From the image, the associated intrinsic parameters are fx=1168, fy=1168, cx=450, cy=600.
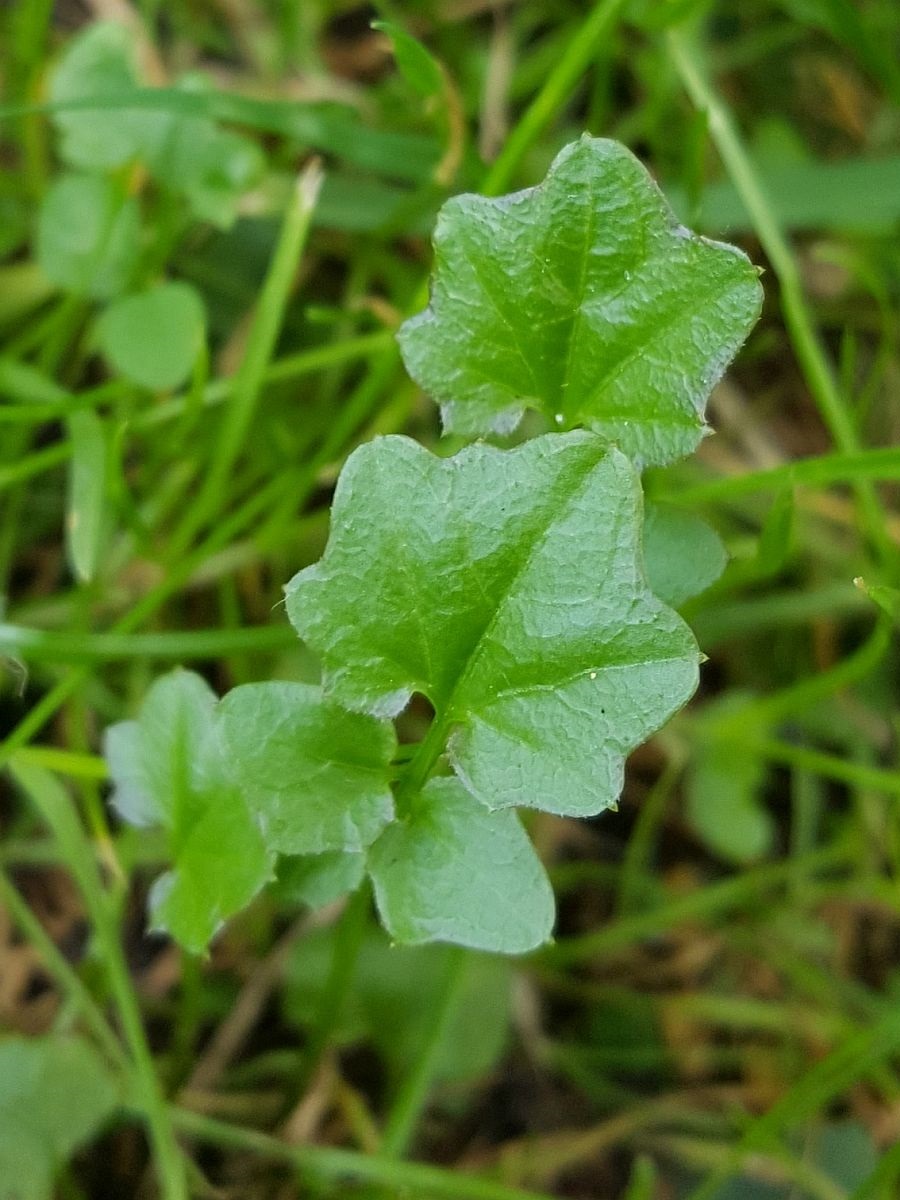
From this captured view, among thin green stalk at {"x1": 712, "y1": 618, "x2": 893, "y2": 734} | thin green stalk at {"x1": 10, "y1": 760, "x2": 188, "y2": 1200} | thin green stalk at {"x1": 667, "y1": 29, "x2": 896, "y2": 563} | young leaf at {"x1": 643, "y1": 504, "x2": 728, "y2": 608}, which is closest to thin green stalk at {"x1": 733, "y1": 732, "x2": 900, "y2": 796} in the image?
thin green stalk at {"x1": 712, "y1": 618, "x2": 893, "y2": 734}

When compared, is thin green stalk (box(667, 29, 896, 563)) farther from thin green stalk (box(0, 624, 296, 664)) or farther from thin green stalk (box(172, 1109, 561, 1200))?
thin green stalk (box(172, 1109, 561, 1200))

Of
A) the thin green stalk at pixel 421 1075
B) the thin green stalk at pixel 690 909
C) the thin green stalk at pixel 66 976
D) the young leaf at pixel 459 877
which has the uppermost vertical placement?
the young leaf at pixel 459 877

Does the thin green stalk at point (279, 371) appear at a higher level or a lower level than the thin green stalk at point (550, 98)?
lower

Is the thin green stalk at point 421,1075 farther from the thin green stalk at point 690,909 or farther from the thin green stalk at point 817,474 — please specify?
the thin green stalk at point 817,474

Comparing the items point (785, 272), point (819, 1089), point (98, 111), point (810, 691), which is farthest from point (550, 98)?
point (819, 1089)

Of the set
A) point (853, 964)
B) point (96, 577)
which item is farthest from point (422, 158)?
point (853, 964)

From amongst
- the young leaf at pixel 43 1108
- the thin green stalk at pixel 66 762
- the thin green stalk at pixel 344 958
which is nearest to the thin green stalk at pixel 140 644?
the thin green stalk at pixel 66 762

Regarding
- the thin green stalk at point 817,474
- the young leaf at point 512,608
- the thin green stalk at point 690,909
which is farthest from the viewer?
the thin green stalk at point 690,909

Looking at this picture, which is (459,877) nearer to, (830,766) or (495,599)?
(495,599)
